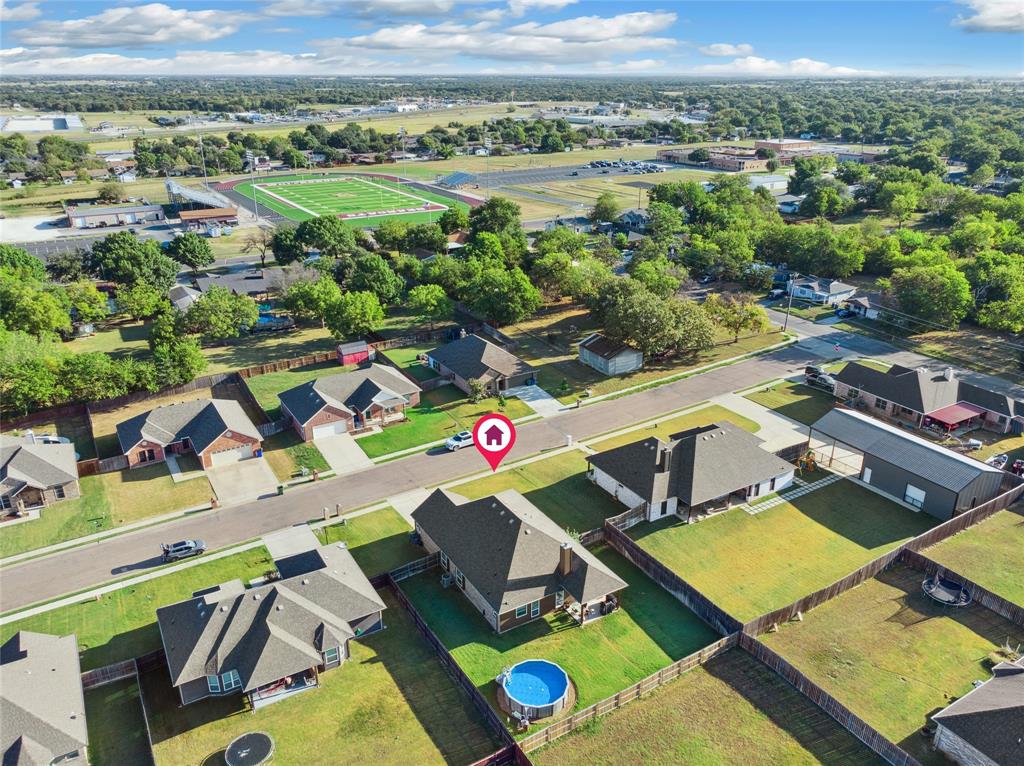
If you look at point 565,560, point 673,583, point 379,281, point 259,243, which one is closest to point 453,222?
point 259,243

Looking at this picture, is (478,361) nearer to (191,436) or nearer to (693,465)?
(693,465)

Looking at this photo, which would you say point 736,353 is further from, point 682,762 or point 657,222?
point 682,762

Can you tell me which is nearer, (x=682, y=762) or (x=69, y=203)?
(x=682, y=762)

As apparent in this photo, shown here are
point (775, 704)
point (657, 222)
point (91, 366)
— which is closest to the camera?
point (775, 704)

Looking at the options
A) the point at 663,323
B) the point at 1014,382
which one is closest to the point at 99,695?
the point at 663,323

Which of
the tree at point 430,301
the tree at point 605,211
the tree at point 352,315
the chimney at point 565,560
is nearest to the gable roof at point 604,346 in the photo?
the tree at point 430,301

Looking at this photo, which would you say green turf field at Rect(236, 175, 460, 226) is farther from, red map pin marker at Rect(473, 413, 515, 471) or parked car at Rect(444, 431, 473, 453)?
red map pin marker at Rect(473, 413, 515, 471)

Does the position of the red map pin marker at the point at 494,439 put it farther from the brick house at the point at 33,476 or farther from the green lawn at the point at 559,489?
the brick house at the point at 33,476
